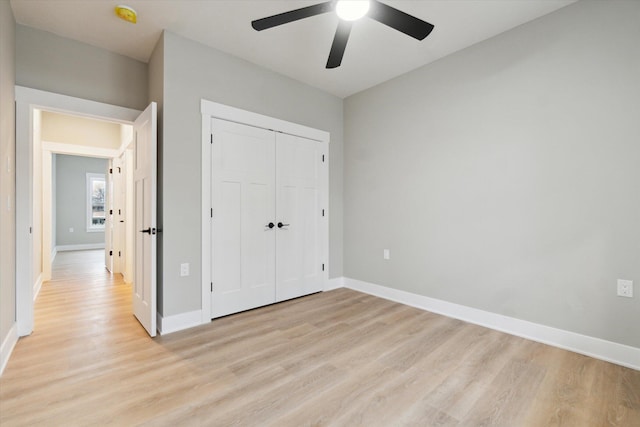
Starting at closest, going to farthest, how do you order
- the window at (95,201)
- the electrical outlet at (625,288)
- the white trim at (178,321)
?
the electrical outlet at (625,288) → the white trim at (178,321) → the window at (95,201)

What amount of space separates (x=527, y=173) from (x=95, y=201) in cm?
1035

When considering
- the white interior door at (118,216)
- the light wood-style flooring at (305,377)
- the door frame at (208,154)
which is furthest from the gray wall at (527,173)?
the white interior door at (118,216)

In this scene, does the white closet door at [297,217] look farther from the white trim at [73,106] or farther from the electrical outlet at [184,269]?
the white trim at [73,106]

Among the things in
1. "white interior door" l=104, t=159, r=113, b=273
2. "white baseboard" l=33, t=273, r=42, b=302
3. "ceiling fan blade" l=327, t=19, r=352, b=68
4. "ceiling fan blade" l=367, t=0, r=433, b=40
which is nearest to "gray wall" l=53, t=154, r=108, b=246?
"white interior door" l=104, t=159, r=113, b=273

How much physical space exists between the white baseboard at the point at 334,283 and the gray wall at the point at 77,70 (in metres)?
3.09

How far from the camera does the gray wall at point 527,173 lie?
2119 mm

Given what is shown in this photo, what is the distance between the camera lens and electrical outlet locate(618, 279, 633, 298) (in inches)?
81.4

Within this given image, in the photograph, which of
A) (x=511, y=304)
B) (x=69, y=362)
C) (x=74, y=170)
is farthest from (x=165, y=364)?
(x=74, y=170)

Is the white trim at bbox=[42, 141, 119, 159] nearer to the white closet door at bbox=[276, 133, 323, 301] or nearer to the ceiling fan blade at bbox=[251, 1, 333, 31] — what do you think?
the white closet door at bbox=[276, 133, 323, 301]

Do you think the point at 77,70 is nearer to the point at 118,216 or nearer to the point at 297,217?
the point at 297,217

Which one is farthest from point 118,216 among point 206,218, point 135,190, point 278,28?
point 278,28

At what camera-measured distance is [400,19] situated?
1.84 metres

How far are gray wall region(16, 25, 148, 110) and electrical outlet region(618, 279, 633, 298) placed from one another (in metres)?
4.58

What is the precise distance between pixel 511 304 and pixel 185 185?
3.21m
